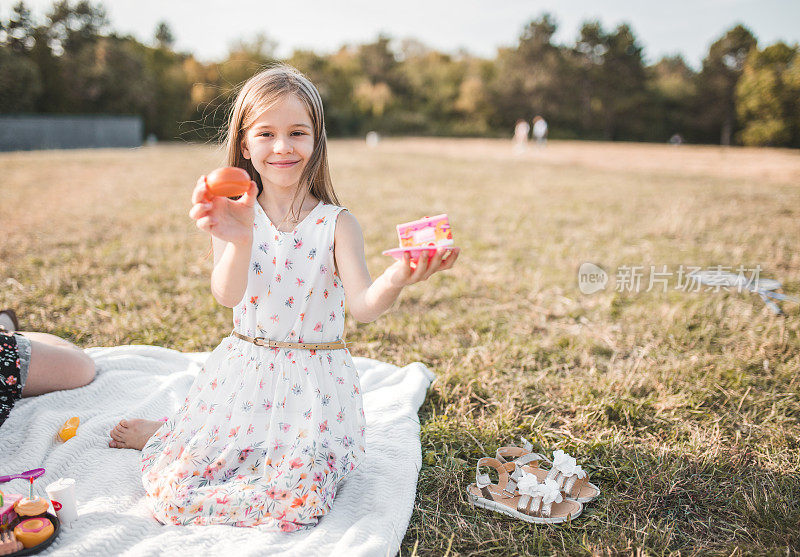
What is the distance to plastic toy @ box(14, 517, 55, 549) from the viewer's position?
157cm

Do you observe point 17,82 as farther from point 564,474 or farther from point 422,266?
point 564,474

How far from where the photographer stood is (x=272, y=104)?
73.2 inches

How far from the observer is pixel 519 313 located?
396 centimetres

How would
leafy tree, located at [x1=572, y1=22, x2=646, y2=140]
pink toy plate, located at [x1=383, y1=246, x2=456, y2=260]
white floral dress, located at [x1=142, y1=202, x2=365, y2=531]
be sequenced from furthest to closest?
1. leafy tree, located at [x1=572, y1=22, x2=646, y2=140]
2. white floral dress, located at [x1=142, y1=202, x2=365, y2=531]
3. pink toy plate, located at [x1=383, y1=246, x2=456, y2=260]

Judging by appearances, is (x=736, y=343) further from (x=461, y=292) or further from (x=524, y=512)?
(x=524, y=512)

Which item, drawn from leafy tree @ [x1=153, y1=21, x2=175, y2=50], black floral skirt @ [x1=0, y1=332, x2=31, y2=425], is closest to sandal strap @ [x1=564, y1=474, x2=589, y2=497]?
black floral skirt @ [x1=0, y1=332, x2=31, y2=425]

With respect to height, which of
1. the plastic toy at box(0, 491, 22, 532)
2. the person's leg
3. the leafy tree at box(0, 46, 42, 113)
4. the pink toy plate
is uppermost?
the leafy tree at box(0, 46, 42, 113)

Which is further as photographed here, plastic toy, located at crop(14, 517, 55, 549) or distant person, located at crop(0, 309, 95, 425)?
distant person, located at crop(0, 309, 95, 425)

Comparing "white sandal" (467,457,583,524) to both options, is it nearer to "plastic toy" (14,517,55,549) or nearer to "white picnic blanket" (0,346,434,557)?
"white picnic blanket" (0,346,434,557)

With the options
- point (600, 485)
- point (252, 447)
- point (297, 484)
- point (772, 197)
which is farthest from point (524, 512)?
point (772, 197)

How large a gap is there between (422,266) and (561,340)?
220 centimetres

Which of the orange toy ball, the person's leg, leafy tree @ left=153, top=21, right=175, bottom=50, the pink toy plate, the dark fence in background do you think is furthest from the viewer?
leafy tree @ left=153, top=21, right=175, bottom=50

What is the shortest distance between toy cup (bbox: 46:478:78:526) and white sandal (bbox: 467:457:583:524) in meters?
1.36

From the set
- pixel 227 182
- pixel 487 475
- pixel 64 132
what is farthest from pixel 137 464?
pixel 64 132
